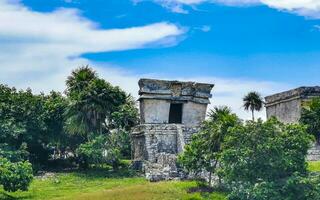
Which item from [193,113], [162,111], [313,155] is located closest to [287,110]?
[193,113]

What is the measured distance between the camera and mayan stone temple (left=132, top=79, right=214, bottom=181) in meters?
44.5

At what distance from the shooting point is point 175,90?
49.0 meters

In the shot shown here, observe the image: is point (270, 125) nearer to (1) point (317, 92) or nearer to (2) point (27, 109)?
(1) point (317, 92)

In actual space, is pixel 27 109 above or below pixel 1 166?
above

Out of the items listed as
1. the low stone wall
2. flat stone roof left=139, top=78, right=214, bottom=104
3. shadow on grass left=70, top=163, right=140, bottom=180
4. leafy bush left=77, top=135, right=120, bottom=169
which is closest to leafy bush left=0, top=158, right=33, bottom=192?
shadow on grass left=70, top=163, right=140, bottom=180

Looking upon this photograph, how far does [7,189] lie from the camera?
3528 cm

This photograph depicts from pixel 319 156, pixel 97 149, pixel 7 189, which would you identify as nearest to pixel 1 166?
pixel 7 189

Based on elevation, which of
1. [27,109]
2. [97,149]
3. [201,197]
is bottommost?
[201,197]

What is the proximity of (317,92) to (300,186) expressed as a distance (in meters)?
18.9

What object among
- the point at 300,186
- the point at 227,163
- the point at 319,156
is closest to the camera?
the point at 300,186

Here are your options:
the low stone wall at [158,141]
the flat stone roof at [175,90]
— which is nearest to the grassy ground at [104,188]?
the low stone wall at [158,141]

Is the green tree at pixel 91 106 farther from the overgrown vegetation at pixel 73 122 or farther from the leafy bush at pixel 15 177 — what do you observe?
the leafy bush at pixel 15 177

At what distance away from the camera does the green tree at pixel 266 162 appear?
2994cm

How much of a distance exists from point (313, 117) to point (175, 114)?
1084 cm
